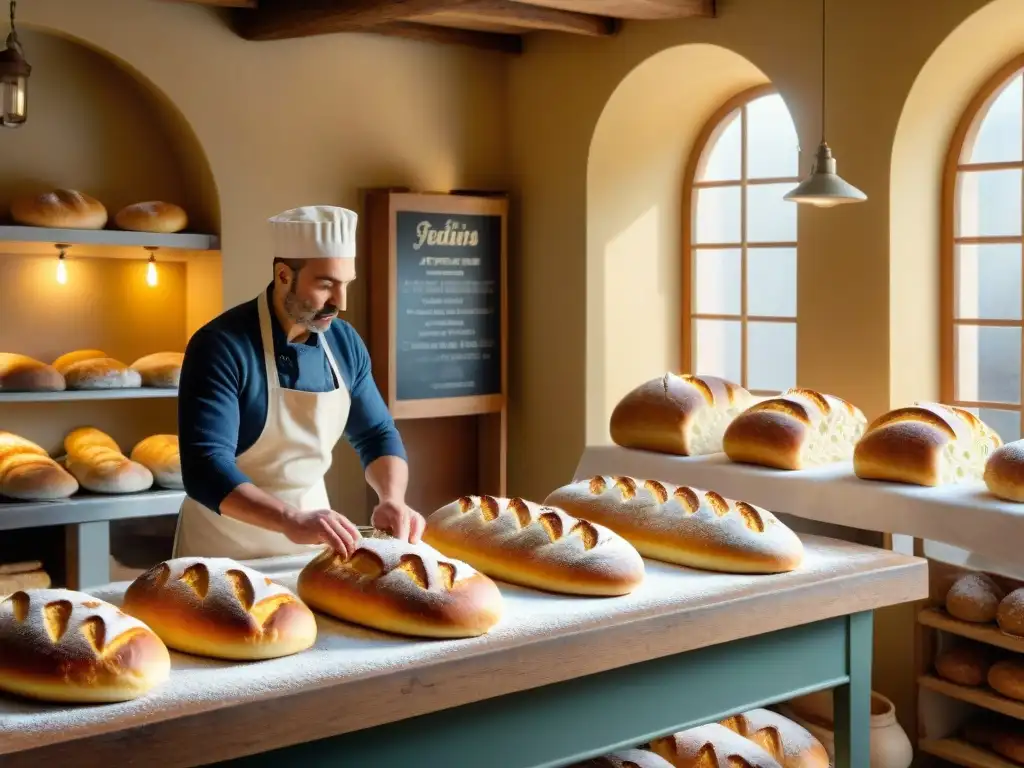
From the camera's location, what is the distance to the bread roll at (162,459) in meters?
4.11

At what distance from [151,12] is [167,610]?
3114mm

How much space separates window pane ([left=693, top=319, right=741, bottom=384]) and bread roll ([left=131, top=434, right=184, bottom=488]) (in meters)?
2.18

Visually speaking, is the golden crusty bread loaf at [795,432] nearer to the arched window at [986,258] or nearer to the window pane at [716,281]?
the arched window at [986,258]

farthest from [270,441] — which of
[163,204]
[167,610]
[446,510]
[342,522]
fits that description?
[163,204]

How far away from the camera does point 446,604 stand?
71.5 inches

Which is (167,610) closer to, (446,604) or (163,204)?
(446,604)

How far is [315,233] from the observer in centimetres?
252

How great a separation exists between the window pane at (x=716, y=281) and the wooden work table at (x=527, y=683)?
2.61 metres

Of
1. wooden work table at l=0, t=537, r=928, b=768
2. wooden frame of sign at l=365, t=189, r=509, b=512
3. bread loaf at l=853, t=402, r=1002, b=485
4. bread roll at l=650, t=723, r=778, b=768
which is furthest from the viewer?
wooden frame of sign at l=365, t=189, r=509, b=512

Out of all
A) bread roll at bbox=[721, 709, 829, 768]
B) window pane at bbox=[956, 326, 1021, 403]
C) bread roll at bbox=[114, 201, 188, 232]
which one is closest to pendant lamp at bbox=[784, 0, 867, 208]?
window pane at bbox=[956, 326, 1021, 403]

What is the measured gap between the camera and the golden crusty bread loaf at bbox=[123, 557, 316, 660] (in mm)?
1717

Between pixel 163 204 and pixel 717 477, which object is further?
pixel 163 204

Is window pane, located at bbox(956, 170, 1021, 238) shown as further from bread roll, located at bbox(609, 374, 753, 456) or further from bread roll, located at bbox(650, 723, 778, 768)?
bread roll, located at bbox(650, 723, 778, 768)

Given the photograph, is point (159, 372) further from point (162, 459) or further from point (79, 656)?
point (79, 656)
